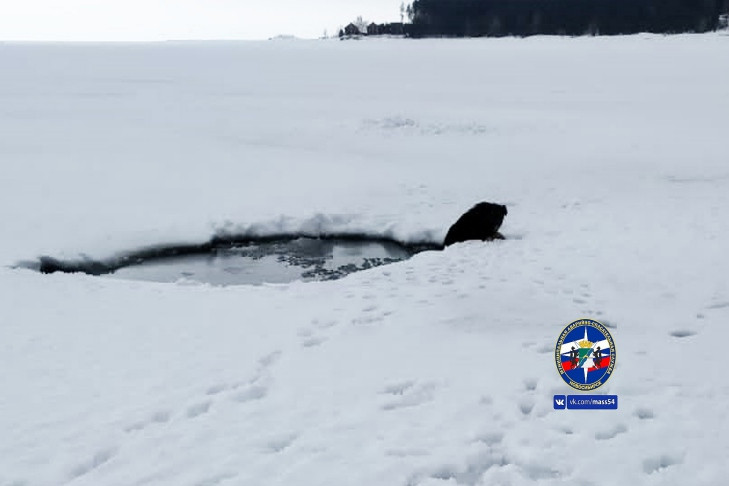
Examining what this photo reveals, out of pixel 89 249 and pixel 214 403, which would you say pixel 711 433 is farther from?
pixel 89 249

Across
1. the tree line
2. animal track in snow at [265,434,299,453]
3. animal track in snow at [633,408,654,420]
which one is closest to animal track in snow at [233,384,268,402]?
animal track in snow at [265,434,299,453]

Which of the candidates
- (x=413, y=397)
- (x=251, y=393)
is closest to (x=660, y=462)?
(x=413, y=397)

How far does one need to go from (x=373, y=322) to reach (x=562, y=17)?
4004 inches

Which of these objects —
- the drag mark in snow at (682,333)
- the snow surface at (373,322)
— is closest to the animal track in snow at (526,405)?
the snow surface at (373,322)

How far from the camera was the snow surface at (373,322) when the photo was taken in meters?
4.48

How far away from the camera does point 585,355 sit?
5.58m

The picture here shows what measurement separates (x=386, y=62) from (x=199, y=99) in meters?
26.6

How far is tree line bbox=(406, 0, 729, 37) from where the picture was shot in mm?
88625

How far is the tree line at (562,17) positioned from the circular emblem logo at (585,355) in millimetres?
90880

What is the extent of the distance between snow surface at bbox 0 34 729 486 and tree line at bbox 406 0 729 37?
8119 cm

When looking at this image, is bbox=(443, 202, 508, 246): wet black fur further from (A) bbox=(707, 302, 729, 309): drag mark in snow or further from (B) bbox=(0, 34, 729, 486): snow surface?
(A) bbox=(707, 302, 729, 309): drag mark in snow

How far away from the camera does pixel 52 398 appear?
18.4ft

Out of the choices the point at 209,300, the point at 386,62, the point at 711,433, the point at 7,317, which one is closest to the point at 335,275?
the point at 209,300

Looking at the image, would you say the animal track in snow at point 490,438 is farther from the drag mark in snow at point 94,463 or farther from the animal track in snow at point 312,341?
the drag mark in snow at point 94,463
